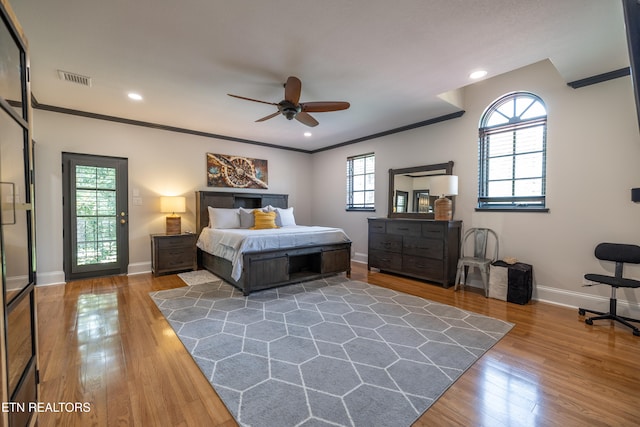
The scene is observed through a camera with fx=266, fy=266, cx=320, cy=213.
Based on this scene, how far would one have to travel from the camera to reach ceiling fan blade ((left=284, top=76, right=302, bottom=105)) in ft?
9.11

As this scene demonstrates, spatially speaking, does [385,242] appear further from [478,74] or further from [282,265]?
[478,74]

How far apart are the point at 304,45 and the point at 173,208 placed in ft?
11.9

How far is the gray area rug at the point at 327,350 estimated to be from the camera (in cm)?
160

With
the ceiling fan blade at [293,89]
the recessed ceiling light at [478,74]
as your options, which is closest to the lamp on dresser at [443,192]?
the recessed ceiling light at [478,74]

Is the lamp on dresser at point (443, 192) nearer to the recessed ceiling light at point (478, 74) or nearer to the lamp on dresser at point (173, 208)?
the recessed ceiling light at point (478, 74)

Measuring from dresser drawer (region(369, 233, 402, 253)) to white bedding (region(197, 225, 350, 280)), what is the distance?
2.16ft

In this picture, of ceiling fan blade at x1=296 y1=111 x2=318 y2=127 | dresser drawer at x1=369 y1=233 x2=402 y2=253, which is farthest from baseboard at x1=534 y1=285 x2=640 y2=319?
ceiling fan blade at x1=296 y1=111 x2=318 y2=127

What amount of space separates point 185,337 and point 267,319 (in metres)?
0.78

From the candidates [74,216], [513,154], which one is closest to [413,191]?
[513,154]

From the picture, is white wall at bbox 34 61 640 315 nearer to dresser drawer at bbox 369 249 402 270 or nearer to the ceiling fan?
dresser drawer at bbox 369 249 402 270

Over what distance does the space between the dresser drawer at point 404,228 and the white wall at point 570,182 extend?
2.31 feet

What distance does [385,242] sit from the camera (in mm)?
4727

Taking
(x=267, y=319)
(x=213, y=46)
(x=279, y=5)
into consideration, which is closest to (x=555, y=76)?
(x=279, y=5)

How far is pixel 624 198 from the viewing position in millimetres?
2865
